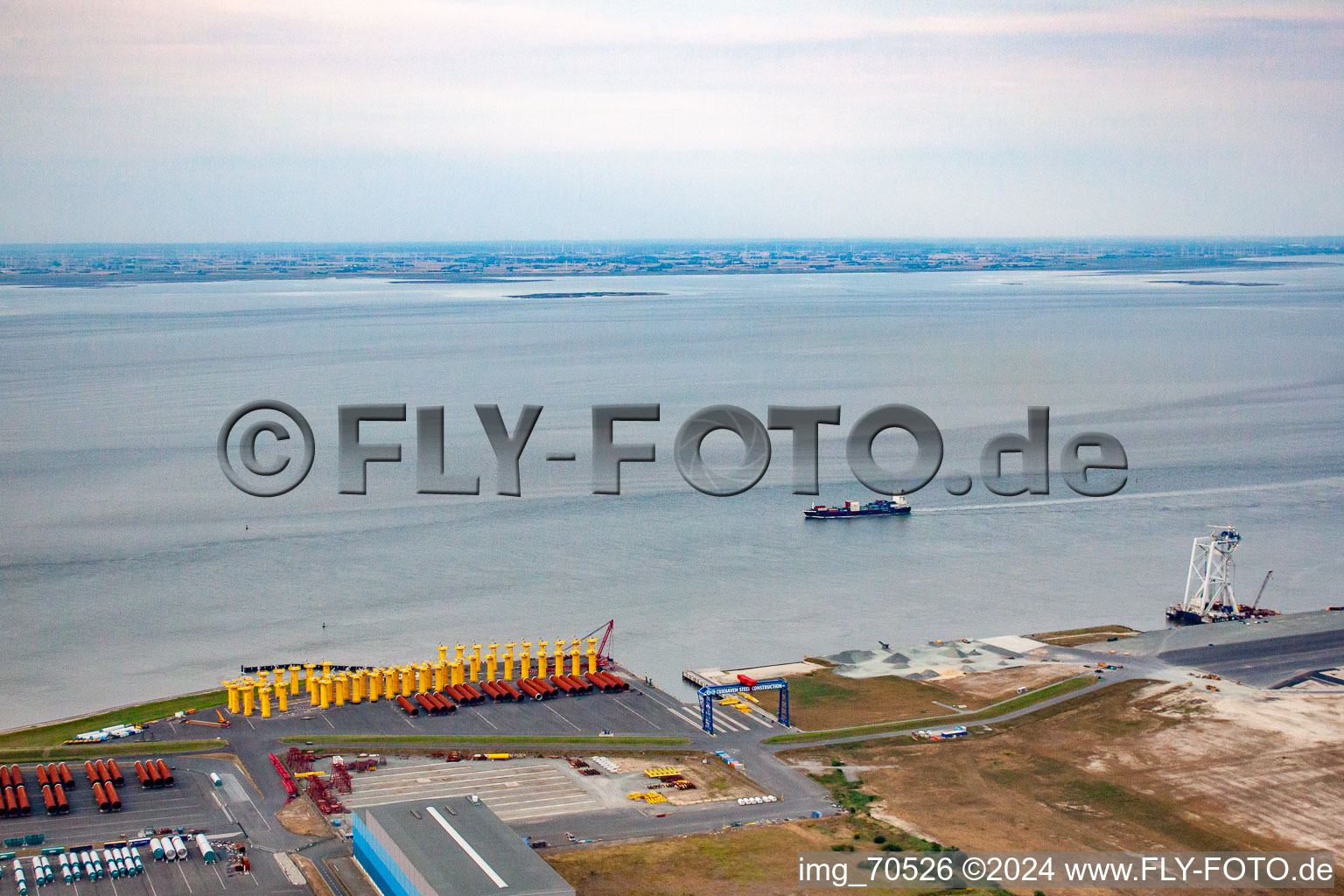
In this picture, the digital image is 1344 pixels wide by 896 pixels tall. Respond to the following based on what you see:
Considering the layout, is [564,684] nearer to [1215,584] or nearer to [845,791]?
[845,791]

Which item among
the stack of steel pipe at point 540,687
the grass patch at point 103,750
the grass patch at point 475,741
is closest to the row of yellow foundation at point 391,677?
the stack of steel pipe at point 540,687

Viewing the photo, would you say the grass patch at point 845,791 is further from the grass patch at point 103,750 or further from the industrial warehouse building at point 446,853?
the grass patch at point 103,750

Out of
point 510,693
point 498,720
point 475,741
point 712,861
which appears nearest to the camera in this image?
point 712,861

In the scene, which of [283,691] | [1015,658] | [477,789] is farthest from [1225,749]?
[283,691]

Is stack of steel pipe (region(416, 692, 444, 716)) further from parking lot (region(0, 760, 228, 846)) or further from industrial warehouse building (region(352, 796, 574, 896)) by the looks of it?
industrial warehouse building (region(352, 796, 574, 896))

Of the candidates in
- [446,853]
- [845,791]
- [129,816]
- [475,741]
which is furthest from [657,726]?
[129,816]
